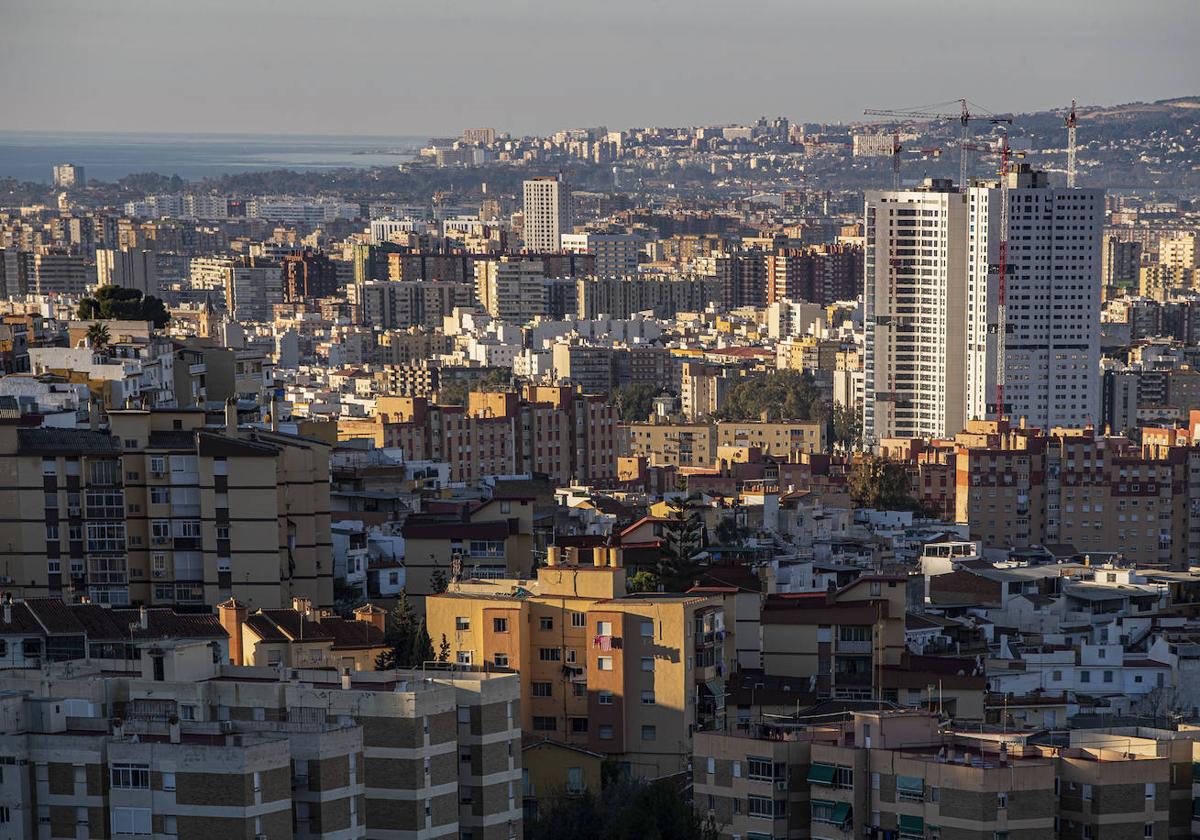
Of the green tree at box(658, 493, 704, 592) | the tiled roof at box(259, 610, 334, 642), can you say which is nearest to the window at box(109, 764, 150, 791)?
the tiled roof at box(259, 610, 334, 642)

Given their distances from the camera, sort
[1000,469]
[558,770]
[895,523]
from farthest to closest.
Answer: [1000,469] < [895,523] < [558,770]

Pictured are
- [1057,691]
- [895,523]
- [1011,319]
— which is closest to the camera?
[1057,691]

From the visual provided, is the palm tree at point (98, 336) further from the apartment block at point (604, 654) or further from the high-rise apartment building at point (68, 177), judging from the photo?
the high-rise apartment building at point (68, 177)

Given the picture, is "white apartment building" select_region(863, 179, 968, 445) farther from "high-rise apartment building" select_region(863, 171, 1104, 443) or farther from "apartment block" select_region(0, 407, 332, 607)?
"apartment block" select_region(0, 407, 332, 607)

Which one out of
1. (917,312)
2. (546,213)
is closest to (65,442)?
(917,312)

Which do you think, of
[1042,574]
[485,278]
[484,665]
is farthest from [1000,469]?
[485,278]

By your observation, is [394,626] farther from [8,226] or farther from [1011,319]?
[8,226]
